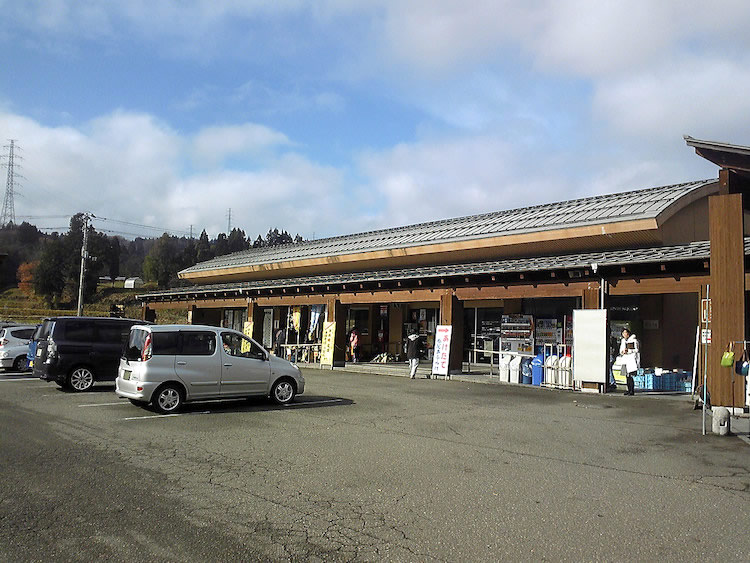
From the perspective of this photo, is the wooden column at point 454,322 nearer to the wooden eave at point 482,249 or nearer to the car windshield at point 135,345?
the wooden eave at point 482,249

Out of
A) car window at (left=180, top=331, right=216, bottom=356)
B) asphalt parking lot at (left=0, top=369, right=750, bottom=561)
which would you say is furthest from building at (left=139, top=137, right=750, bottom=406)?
car window at (left=180, top=331, right=216, bottom=356)

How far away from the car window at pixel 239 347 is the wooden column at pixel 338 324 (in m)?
12.1

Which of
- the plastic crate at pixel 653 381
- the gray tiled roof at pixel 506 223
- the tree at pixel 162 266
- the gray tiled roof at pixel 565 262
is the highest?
the tree at pixel 162 266

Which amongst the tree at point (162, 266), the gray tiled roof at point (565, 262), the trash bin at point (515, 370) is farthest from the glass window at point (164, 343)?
the tree at point (162, 266)

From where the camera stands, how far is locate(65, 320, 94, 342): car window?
48.4 ft

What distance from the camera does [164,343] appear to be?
1125cm

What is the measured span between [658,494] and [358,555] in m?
3.61

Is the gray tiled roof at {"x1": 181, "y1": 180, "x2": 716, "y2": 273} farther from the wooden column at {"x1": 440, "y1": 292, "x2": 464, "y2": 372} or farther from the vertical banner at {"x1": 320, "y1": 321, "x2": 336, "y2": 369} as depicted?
the vertical banner at {"x1": 320, "y1": 321, "x2": 336, "y2": 369}

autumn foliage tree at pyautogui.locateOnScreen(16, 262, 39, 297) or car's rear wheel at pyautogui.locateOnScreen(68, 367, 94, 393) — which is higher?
autumn foliage tree at pyautogui.locateOnScreen(16, 262, 39, 297)

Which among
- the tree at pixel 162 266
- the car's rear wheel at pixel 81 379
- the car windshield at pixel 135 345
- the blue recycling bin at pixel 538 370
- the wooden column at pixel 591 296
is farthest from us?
the tree at pixel 162 266

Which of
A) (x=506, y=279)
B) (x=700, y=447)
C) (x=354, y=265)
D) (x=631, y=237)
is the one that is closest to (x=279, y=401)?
(x=700, y=447)

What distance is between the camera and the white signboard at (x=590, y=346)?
15.7 meters

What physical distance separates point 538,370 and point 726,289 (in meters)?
6.32

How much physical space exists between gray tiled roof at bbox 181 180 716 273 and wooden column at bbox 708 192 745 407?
449cm
